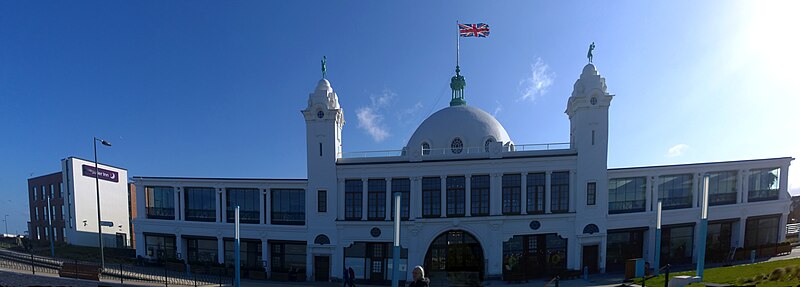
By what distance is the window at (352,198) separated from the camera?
2272 cm

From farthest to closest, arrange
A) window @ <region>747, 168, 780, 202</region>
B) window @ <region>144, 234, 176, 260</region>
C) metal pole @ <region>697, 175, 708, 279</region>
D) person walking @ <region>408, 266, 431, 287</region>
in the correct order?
window @ <region>144, 234, 176, 260</region> < window @ <region>747, 168, 780, 202</region> < metal pole @ <region>697, 175, 708, 279</region> < person walking @ <region>408, 266, 431, 287</region>

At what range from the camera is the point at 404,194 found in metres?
22.4

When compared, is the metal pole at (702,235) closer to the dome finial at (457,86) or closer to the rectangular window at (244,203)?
the dome finial at (457,86)

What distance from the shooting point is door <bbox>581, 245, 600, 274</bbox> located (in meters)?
22.0

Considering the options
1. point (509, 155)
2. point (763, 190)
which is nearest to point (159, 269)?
point (509, 155)

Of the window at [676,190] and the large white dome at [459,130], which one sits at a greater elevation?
the large white dome at [459,130]

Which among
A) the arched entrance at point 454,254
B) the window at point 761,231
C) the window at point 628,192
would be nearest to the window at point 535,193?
the arched entrance at point 454,254

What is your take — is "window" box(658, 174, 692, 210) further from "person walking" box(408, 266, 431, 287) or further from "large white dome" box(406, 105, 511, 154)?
"person walking" box(408, 266, 431, 287)

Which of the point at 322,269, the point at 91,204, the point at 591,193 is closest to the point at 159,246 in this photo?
the point at 322,269

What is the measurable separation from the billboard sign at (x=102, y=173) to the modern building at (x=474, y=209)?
66.1ft

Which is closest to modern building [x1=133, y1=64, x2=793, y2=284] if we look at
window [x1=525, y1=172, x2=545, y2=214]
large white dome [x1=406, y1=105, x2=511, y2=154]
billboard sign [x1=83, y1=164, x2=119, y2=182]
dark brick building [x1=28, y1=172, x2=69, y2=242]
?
window [x1=525, y1=172, x2=545, y2=214]

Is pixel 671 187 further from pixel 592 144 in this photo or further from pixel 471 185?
pixel 471 185

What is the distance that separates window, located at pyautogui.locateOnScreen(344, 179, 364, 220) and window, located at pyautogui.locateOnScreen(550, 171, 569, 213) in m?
14.2

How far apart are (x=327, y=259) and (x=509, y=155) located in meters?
15.8
